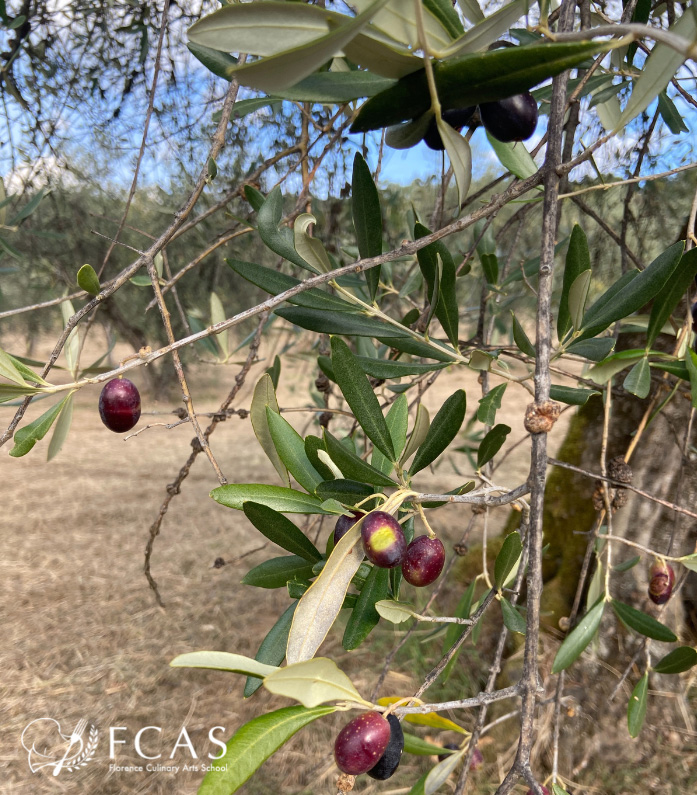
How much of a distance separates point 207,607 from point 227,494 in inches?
77.1

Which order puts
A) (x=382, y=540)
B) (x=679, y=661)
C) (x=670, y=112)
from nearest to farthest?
(x=382, y=540)
(x=679, y=661)
(x=670, y=112)

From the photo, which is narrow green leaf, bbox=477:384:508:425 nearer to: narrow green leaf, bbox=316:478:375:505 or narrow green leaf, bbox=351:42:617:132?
narrow green leaf, bbox=316:478:375:505

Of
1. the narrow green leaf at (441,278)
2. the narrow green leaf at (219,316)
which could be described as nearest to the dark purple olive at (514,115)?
the narrow green leaf at (441,278)

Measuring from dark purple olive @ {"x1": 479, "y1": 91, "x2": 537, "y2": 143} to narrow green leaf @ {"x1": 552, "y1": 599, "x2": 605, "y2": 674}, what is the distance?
2.11 ft

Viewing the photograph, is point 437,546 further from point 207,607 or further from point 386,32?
point 207,607

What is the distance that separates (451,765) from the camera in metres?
0.71

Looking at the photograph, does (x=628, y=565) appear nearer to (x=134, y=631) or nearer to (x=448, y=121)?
(x=448, y=121)

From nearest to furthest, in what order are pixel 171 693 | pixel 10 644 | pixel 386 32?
pixel 386 32, pixel 171 693, pixel 10 644

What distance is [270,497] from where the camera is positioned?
0.56 metres

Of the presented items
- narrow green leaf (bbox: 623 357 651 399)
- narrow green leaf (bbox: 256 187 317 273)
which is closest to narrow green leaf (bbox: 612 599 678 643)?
narrow green leaf (bbox: 623 357 651 399)

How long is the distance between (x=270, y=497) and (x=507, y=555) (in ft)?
0.84

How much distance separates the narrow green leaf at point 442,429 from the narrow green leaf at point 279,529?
0.15 m

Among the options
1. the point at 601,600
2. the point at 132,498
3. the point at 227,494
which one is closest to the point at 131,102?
the point at 132,498

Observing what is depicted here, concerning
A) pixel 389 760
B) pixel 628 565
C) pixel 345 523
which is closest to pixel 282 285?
pixel 345 523
